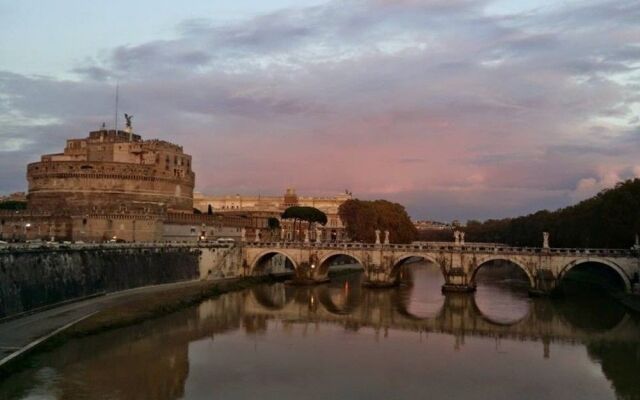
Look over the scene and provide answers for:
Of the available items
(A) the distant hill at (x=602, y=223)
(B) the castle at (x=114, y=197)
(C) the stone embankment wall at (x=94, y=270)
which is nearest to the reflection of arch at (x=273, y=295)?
(C) the stone embankment wall at (x=94, y=270)

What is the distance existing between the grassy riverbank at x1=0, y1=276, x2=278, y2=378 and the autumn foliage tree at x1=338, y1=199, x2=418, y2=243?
25.6m

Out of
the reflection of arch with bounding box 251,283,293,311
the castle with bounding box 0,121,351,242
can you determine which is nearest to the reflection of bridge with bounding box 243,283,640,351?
the reflection of arch with bounding box 251,283,293,311

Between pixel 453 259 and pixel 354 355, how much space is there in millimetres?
25693

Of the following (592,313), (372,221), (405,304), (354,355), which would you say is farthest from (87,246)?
(372,221)

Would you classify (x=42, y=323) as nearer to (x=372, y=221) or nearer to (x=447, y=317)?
(x=447, y=317)

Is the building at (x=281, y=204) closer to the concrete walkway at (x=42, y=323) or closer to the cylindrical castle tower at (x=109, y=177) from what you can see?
the cylindrical castle tower at (x=109, y=177)

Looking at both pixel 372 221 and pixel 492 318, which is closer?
pixel 492 318

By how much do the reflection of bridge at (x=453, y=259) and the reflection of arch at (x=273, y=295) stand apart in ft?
10.7

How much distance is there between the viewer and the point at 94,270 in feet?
133

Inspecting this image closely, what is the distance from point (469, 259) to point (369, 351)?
2486 centimetres

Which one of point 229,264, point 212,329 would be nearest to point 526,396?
point 212,329

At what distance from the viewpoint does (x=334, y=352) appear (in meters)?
29.9

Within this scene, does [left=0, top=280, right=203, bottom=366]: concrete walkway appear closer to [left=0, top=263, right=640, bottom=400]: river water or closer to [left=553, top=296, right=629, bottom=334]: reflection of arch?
[left=0, top=263, right=640, bottom=400]: river water

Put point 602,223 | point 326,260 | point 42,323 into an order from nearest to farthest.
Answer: point 42,323, point 602,223, point 326,260
